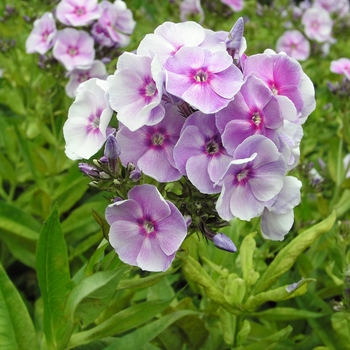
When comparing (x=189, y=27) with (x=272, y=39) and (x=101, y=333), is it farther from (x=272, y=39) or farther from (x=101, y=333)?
(x=272, y=39)

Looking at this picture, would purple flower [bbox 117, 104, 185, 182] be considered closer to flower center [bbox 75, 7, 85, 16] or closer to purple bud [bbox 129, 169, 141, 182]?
purple bud [bbox 129, 169, 141, 182]

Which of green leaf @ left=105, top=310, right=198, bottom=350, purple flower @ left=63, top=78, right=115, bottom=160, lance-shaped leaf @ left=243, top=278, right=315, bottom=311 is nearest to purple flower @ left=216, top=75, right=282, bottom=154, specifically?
purple flower @ left=63, top=78, right=115, bottom=160

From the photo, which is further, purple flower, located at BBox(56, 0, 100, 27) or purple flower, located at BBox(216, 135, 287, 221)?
purple flower, located at BBox(56, 0, 100, 27)

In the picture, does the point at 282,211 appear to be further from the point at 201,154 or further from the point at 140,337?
the point at 140,337

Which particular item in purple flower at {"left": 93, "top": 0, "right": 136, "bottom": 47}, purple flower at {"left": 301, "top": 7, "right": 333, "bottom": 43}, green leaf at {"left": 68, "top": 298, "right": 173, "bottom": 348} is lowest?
purple flower at {"left": 301, "top": 7, "right": 333, "bottom": 43}

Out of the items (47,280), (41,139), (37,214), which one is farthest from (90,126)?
(41,139)

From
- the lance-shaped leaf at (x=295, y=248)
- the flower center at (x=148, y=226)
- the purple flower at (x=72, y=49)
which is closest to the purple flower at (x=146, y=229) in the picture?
→ the flower center at (x=148, y=226)

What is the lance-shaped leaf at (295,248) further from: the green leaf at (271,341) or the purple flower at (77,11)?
the purple flower at (77,11)

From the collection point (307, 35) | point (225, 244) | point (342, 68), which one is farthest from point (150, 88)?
point (307, 35)
